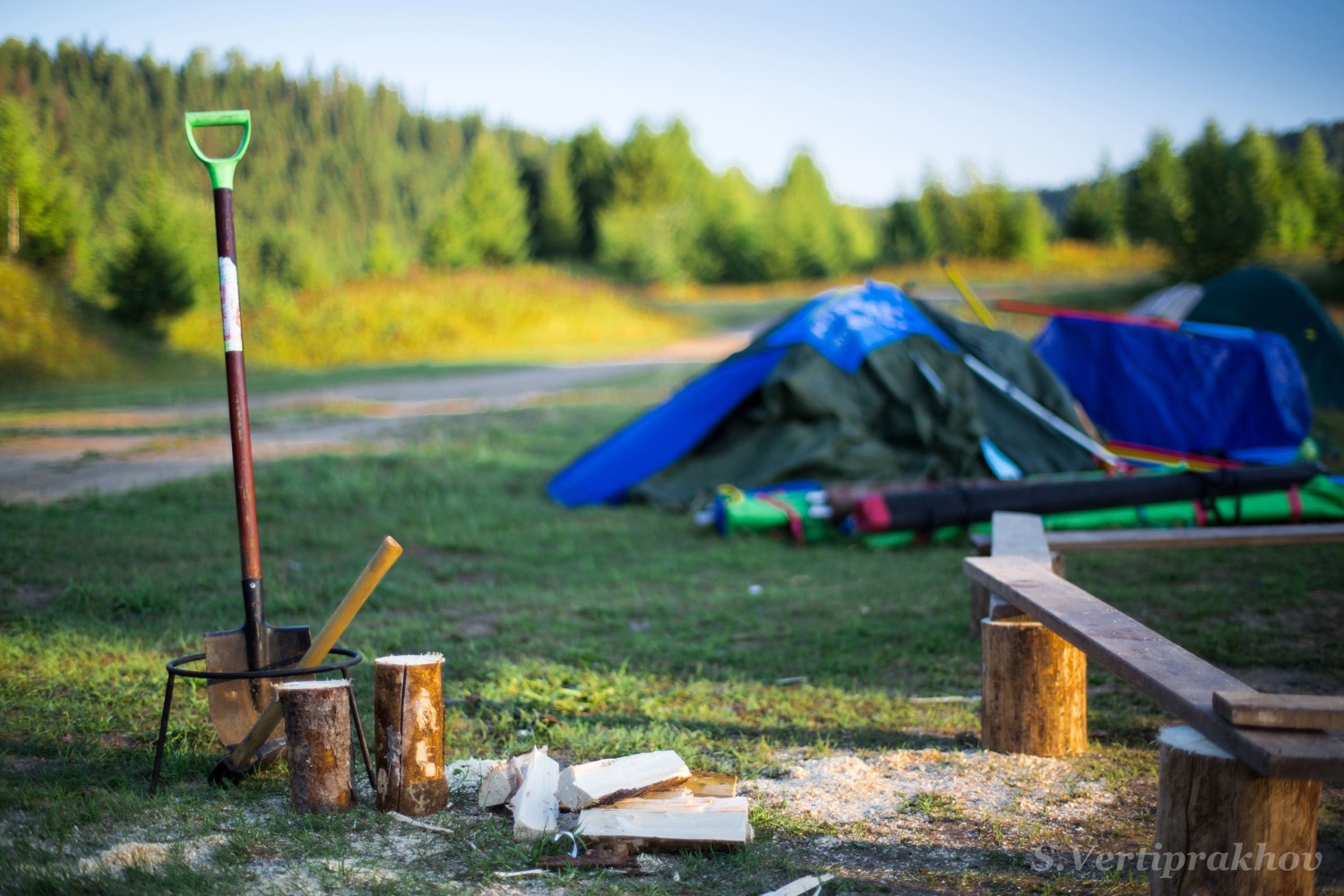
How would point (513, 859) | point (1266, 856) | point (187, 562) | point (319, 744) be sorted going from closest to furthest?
point (1266, 856) < point (513, 859) < point (319, 744) < point (187, 562)

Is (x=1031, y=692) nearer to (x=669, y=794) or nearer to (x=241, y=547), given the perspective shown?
(x=669, y=794)

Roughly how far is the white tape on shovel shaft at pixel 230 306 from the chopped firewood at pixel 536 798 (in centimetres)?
152

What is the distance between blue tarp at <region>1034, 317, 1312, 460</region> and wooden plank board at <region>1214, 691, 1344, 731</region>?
7.98 meters

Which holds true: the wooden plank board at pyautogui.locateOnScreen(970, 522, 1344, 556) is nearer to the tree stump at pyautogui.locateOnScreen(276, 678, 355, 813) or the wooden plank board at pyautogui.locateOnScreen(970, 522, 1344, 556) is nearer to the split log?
the split log

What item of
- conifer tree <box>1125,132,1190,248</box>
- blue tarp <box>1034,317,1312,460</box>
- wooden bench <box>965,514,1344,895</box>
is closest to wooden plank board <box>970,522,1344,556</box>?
wooden bench <box>965,514,1344,895</box>

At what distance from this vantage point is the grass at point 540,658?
8.58 ft

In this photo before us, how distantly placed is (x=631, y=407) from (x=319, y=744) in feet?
32.8

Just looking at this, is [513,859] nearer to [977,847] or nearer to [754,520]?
[977,847]

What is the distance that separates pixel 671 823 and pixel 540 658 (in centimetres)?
187

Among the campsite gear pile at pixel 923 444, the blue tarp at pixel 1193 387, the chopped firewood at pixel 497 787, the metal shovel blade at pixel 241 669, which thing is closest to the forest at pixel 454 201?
the campsite gear pile at pixel 923 444

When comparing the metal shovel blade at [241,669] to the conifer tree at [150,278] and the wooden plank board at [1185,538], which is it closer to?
the wooden plank board at [1185,538]

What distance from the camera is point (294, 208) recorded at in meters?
53.3

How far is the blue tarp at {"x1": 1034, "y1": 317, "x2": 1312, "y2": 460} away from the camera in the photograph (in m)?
9.42

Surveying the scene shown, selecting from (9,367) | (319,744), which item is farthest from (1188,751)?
(9,367)
